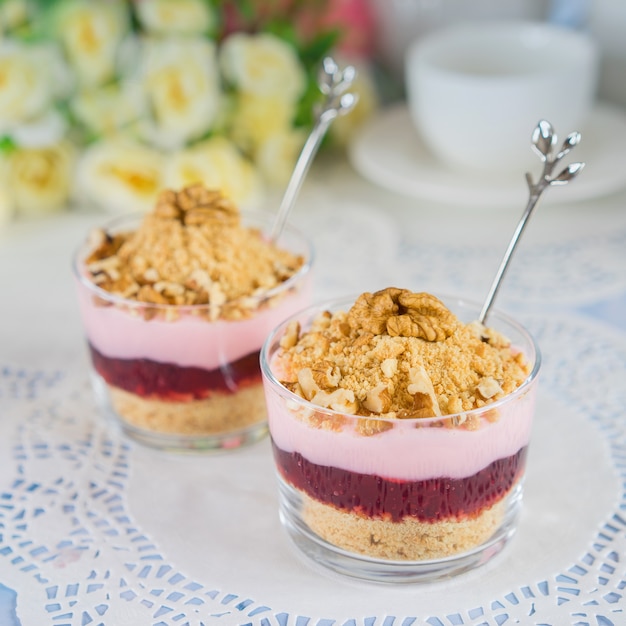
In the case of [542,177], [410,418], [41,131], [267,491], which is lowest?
[267,491]

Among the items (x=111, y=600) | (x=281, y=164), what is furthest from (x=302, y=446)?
(x=281, y=164)

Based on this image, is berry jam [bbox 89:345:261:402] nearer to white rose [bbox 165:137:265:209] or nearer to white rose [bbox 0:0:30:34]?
white rose [bbox 165:137:265:209]

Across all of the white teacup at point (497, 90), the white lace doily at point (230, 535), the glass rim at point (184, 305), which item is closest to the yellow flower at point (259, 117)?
the white teacup at point (497, 90)

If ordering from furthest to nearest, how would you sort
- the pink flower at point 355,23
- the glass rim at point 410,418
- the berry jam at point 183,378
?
the pink flower at point 355,23, the berry jam at point 183,378, the glass rim at point 410,418

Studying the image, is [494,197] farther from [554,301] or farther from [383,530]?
[383,530]

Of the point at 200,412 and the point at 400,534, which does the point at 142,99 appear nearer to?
the point at 200,412

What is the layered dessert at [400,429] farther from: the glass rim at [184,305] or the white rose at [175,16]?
the white rose at [175,16]

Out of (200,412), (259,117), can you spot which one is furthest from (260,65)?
(200,412)
